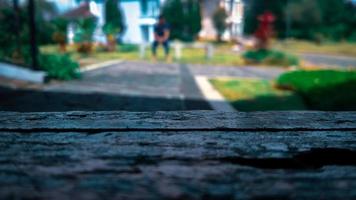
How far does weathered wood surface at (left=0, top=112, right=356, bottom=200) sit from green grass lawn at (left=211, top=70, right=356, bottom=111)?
5448 mm

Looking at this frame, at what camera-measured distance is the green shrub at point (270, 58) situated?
19.3 m

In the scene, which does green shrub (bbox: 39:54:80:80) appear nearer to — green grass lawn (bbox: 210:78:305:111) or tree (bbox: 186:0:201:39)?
green grass lawn (bbox: 210:78:305:111)

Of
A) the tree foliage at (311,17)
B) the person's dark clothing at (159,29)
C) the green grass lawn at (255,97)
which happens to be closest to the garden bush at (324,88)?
the green grass lawn at (255,97)

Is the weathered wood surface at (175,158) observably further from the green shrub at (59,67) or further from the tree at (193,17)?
the tree at (193,17)

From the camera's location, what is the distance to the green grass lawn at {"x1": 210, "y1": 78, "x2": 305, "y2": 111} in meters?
7.04

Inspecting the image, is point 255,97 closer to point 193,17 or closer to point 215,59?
point 215,59

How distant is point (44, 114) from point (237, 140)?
2.34 ft

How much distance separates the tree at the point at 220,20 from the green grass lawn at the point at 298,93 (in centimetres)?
2893

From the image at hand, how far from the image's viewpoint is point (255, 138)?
3.74 feet

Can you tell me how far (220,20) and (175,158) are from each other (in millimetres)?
39838

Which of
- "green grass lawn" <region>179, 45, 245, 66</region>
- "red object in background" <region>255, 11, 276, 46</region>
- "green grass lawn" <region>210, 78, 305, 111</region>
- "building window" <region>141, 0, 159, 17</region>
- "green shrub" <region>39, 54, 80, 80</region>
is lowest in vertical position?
"green grass lawn" <region>179, 45, 245, 66</region>

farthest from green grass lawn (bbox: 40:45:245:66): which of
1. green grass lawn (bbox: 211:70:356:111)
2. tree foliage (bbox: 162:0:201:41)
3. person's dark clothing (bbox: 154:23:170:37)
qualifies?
green grass lawn (bbox: 211:70:356:111)

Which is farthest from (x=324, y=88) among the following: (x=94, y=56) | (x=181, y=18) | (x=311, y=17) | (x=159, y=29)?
(x=311, y=17)

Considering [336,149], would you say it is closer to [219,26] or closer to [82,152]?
[82,152]
